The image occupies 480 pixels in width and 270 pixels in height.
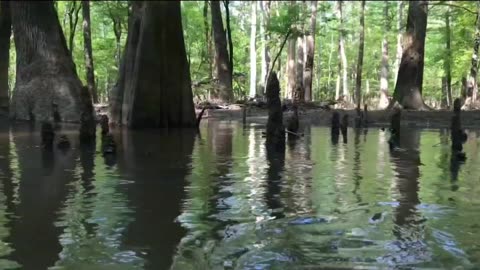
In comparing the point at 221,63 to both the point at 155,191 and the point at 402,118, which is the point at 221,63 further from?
the point at 155,191

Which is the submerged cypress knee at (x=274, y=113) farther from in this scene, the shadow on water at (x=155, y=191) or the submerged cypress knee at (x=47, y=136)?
the submerged cypress knee at (x=47, y=136)

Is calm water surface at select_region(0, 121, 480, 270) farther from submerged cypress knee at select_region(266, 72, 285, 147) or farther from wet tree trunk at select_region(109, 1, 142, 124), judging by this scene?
wet tree trunk at select_region(109, 1, 142, 124)

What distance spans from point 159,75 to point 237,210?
11.0m

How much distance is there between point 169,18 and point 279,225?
494 inches

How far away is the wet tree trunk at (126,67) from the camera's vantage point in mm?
18328

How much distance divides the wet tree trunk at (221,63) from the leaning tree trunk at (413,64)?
30.9ft

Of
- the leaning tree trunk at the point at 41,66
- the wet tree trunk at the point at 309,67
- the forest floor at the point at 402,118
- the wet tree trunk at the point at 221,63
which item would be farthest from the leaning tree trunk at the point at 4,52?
the wet tree trunk at the point at 309,67

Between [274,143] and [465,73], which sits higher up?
[465,73]

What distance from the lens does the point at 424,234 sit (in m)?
5.58

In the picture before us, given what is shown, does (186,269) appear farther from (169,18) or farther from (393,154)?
(169,18)

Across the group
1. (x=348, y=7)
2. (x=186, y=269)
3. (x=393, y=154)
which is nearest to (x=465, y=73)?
(x=348, y=7)

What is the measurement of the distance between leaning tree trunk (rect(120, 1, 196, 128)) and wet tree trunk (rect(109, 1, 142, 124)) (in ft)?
1.04

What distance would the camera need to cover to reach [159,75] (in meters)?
17.1

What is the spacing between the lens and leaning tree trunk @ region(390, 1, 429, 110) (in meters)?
24.2
